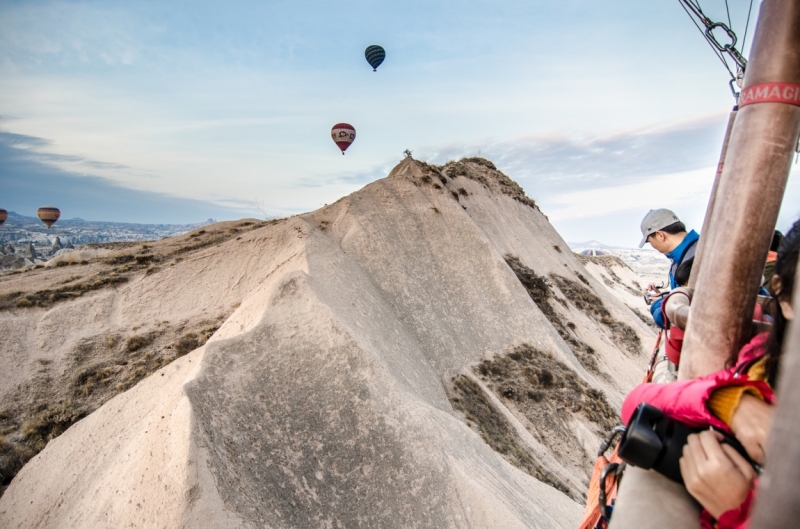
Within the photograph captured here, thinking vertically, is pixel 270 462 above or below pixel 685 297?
below

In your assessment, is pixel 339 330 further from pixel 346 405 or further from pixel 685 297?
pixel 685 297

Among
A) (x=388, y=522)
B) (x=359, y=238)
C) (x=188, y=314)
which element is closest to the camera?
(x=388, y=522)

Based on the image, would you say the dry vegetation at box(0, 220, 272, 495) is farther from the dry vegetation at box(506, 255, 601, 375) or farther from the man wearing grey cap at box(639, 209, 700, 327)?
the dry vegetation at box(506, 255, 601, 375)

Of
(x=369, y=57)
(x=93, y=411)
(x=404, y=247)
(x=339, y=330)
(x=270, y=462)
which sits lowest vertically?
(x=93, y=411)

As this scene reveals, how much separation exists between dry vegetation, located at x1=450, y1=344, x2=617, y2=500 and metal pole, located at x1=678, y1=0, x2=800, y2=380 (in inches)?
381

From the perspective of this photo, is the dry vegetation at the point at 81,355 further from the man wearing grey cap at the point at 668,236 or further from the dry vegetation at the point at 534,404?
the man wearing grey cap at the point at 668,236

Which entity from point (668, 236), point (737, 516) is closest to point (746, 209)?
point (737, 516)

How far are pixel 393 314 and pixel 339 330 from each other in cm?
542

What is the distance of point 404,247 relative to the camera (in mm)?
17984

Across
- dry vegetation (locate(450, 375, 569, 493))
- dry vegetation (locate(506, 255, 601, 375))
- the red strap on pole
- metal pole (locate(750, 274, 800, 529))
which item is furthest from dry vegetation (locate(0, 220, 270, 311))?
metal pole (locate(750, 274, 800, 529))

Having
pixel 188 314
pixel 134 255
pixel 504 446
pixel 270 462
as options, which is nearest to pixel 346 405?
pixel 270 462

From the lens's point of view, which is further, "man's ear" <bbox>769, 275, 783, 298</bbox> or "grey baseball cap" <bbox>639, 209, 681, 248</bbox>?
"grey baseball cap" <bbox>639, 209, 681, 248</bbox>

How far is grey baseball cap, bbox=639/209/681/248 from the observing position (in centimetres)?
512

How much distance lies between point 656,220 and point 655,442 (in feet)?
12.6
